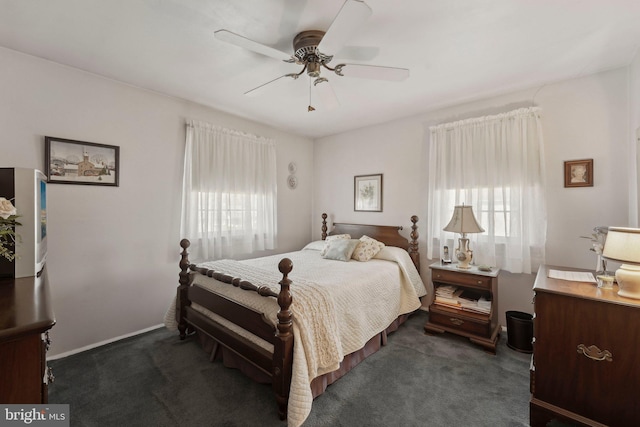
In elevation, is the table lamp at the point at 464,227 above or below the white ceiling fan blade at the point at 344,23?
below

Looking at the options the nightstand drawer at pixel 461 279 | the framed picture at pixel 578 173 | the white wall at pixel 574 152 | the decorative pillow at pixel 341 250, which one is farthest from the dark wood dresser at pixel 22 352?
the framed picture at pixel 578 173

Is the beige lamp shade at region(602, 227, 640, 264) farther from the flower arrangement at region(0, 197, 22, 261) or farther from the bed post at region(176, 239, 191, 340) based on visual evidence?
the bed post at region(176, 239, 191, 340)

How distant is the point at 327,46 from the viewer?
5.81 ft

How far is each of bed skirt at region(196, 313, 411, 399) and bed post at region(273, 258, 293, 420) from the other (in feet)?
0.58

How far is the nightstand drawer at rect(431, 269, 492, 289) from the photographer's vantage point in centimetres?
276

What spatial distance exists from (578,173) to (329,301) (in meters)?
2.71

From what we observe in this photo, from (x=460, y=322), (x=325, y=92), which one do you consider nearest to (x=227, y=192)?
(x=325, y=92)

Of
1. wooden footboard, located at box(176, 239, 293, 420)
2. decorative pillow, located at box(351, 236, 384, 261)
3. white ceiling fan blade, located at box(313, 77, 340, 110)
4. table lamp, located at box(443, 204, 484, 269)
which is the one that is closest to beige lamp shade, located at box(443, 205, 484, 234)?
table lamp, located at box(443, 204, 484, 269)

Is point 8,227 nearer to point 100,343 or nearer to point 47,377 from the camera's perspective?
point 47,377

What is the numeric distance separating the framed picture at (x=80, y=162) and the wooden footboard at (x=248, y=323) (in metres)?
1.05

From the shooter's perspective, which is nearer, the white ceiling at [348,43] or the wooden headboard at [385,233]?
the white ceiling at [348,43]

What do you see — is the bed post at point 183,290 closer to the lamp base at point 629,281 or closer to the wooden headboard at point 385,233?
Result: the wooden headboard at point 385,233

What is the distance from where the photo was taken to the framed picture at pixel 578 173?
8.59 ft

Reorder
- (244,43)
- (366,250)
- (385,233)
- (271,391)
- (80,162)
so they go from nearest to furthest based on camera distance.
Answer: (244,43) < (271,391) < (80,162) < (366,250) < (385,233)
